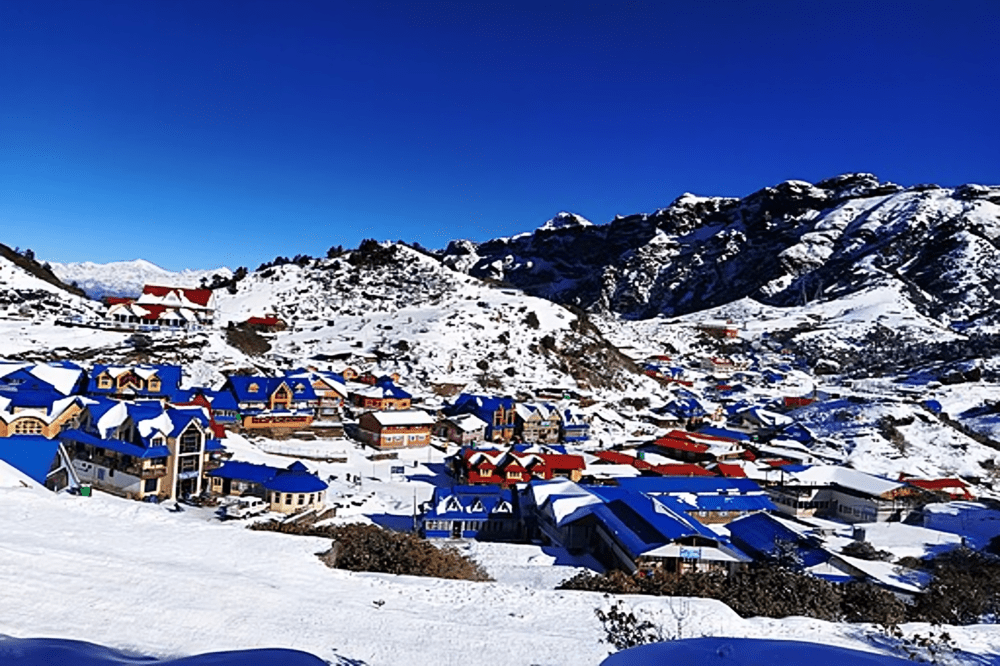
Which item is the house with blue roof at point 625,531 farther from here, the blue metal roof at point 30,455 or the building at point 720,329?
the building at point 720,329

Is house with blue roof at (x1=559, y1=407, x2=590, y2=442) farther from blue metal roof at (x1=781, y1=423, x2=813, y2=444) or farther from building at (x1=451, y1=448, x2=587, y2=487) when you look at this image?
blue metal roof at (x1=781, y1=423, x2=813, y2=444)

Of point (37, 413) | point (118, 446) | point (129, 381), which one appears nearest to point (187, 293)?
point (129, 381)

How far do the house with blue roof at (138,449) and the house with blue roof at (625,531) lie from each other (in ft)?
42.2

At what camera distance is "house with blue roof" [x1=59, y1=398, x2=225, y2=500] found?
21141 millimetres

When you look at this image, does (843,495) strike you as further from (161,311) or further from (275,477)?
(161,311)

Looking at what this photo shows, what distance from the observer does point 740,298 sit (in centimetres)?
15750

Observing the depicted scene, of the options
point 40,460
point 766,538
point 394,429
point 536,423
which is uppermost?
point 40,460

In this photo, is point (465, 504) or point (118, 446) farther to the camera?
point (465, 504)

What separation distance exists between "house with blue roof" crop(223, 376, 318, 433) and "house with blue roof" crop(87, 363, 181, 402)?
3.75m

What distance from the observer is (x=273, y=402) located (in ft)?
121

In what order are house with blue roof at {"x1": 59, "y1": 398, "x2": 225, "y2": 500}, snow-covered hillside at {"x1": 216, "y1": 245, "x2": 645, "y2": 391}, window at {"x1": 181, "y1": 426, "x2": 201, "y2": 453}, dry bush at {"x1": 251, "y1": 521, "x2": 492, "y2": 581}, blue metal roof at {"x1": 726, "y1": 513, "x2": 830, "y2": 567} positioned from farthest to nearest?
snow-covered hillside at {"x1": 216, "y1": 245, "x2": 645, "y2": 391} < window at {"x1": 181, "y1": 426, "x2": 201, "y2": 453} < house with blue roof at {"x1": 59, "y1": 398, "x2": 225, "y2": 500} < blue metal roof at {"x1": 726, "y1": 513, "x2": 830, "y2": 567} < dry bush at {"x1": 251, "y1": 521, "x2": 492, "y2": 581}

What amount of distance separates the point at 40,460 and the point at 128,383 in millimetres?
15314

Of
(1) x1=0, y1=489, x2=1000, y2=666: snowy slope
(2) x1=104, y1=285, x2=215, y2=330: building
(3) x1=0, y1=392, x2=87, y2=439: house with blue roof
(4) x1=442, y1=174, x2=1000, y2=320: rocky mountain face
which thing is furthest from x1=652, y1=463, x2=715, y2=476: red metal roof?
(4) x1=442, y1=174, x2=1000, y2=320: rocky mountain face

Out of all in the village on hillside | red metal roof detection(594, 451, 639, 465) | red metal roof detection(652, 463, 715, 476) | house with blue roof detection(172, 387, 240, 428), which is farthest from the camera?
red metal roof detection(594, 451, 639, 465)
